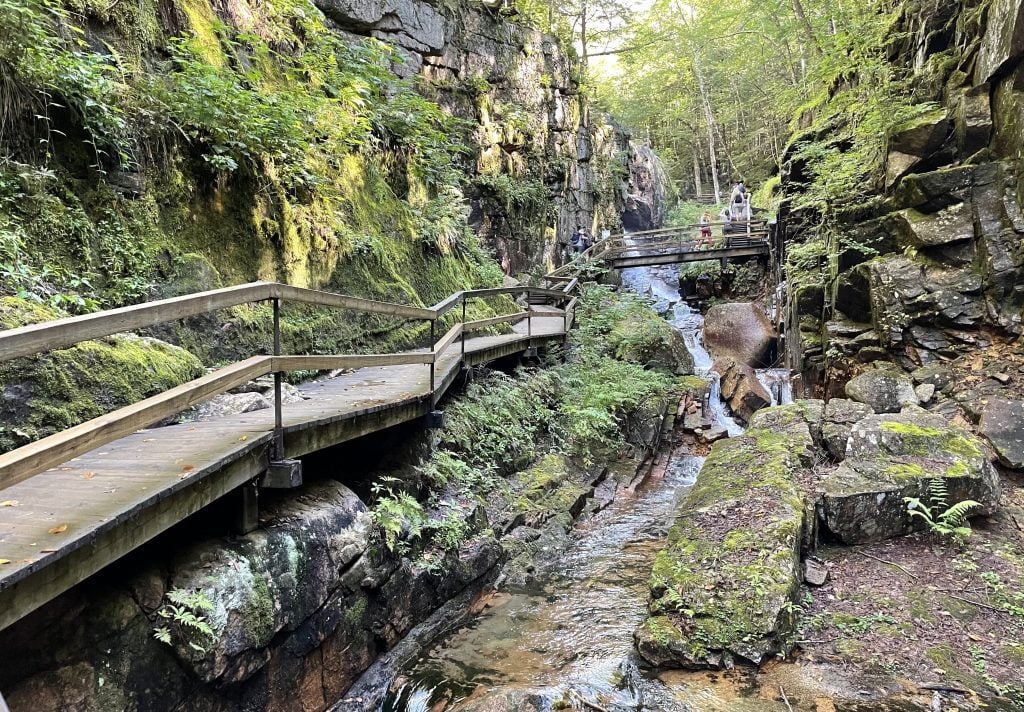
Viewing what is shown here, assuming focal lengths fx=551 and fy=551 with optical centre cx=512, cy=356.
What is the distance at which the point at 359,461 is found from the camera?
5.47m

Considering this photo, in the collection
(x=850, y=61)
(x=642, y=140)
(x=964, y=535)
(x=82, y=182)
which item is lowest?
(x=964, y=535)

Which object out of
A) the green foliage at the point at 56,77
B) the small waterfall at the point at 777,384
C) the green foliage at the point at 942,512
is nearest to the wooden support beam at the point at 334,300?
the green foliage at the point at 56,77

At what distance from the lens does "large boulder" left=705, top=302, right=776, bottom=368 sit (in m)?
16.5

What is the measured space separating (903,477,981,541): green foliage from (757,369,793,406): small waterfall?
7.89m

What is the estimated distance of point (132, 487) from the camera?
269 cm

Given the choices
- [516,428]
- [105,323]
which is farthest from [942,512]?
[105,323]

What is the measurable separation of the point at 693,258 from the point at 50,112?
20826mm

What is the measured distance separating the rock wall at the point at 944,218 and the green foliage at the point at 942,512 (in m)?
5.36

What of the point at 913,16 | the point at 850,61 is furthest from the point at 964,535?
the point at 913,16

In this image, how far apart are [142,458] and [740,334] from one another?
16.7 meters

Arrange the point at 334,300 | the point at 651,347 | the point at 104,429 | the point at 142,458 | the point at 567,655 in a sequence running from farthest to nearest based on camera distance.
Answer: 1. the point at 651,347
2. the point at 567,655
3. the point at 334,300
4. the point at 142,458
5. the point at 104,429

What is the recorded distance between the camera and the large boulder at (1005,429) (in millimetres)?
7051

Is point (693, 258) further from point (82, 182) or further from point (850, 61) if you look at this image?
point (82, 182)

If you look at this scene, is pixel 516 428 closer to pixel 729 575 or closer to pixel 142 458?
pixel 729 575
